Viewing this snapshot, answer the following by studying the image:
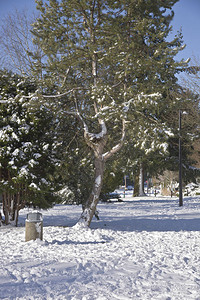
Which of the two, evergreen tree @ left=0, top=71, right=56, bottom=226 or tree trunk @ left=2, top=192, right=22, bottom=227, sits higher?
evergreen tree @ left=0, top=71, right=56, bottom=226

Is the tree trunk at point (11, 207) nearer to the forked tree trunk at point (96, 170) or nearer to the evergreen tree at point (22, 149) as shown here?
the evergreen tree at point (22, 149)

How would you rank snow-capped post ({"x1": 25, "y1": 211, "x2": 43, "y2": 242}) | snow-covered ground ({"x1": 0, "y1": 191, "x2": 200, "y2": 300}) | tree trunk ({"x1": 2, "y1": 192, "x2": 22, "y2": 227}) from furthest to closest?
tree trunk ({"x1": 2, "y1": 192, "x2": 22, "y2": 227}) → snow-capped post ({"x1": 25, "y1": 211, "x2": 43, "y2": 242}) → snow-covered ground ({"x1": 0, "y1": 191, "x2": 200, "y2": 300})

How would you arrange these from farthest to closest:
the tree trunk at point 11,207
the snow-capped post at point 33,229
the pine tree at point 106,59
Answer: the tree trunk at point 11,207 < the pine tree at point 106,59 < the snow-capped post at point 33,229

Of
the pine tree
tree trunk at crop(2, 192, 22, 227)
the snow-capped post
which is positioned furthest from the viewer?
tree trunk at crop(2, 192, 22, 227)

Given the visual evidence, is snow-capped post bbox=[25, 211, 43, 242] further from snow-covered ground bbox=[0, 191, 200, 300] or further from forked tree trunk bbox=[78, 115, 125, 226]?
forked tree trunk bbox=[78, 115, 125, 226]

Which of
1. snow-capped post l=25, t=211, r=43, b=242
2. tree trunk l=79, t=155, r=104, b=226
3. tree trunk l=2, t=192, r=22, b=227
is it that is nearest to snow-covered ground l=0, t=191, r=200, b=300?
snow-capped post l=25, t=211, r=43, b=242

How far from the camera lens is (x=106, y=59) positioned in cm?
960

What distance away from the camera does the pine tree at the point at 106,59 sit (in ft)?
30.1

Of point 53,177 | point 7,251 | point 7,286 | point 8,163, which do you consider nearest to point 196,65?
point 53,177

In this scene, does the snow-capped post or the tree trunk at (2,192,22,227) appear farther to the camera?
the tree trunk at (2,192,22,227)

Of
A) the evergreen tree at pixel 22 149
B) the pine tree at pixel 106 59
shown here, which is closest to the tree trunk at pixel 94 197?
the pine tree at pixel 106 59

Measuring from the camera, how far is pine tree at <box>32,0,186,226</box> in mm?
9188

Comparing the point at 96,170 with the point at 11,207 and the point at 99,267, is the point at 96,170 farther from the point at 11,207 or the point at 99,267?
the point at 99,267

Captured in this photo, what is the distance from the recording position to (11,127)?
10.1 meters
